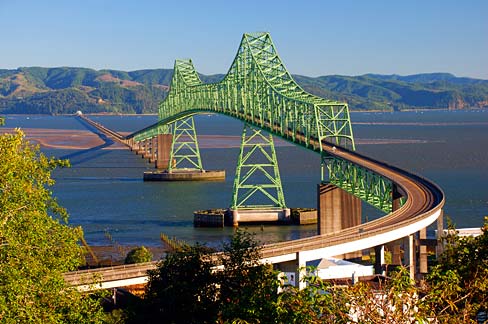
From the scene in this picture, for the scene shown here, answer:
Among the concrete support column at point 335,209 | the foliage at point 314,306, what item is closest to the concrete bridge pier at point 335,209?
the concrete support column at point 335,209

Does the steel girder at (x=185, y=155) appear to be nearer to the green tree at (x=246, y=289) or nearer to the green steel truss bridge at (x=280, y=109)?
the green steel truss bridge at (x=280, y=109)

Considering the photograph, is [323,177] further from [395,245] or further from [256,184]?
[256,184]

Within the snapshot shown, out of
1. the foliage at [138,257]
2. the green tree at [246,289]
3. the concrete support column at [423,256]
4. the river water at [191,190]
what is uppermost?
the green tree at [246,289]

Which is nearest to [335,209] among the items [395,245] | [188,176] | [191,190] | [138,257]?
[395,245]

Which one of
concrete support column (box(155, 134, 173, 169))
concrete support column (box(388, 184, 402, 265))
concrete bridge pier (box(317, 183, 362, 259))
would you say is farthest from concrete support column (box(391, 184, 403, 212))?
concrete support column (box(155, 134, 173, 169))

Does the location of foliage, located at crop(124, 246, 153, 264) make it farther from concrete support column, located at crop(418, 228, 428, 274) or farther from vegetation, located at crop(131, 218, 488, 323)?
vegetation, located at crop(131, 218, 488, 323)

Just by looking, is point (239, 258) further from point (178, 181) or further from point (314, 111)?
point (178, 181)
